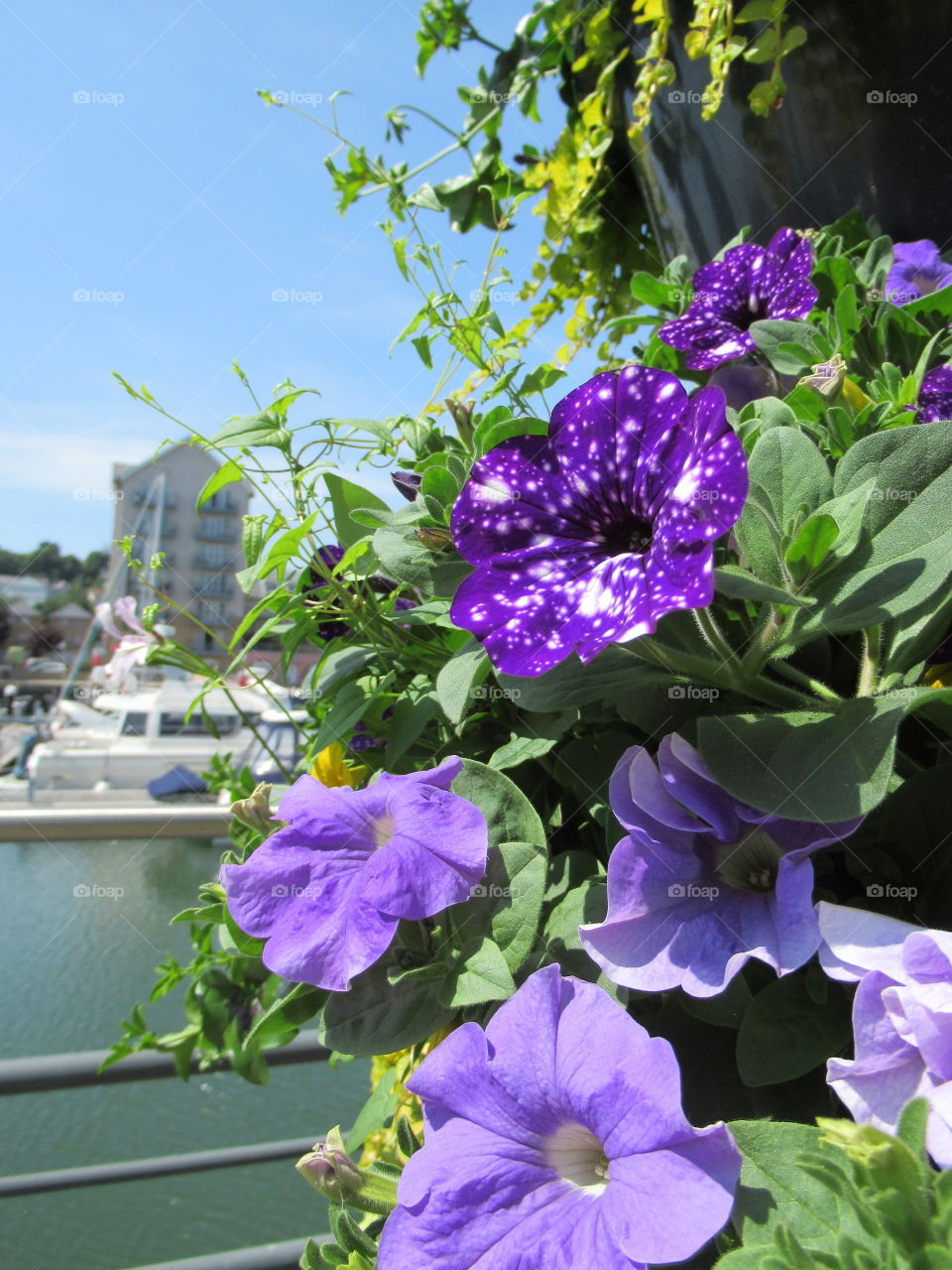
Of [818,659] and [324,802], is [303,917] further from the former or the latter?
[818,659]

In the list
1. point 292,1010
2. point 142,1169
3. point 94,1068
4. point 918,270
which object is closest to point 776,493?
point 292,1010

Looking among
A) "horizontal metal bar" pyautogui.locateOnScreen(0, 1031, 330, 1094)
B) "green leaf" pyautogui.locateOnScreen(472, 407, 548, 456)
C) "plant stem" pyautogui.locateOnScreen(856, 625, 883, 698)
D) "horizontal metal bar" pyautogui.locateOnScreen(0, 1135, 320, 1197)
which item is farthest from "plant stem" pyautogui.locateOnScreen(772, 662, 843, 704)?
"horizontal metal bar" pyautogui.locateOnScreen(0, 1135, 320, 1197)

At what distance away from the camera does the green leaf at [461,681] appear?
313 millimetres

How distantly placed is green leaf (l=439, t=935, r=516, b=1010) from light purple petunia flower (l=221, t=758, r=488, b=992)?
0.07 ft

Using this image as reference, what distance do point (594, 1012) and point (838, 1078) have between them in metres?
0.06

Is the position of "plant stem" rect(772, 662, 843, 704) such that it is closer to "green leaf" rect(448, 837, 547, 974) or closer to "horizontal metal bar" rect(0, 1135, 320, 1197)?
"green leaf" rect(448, 837, 547, 974)

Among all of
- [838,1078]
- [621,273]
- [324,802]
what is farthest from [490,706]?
[621,273]

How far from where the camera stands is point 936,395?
428 millimetres

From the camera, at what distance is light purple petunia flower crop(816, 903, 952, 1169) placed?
202 mm

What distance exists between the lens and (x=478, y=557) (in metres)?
0.29

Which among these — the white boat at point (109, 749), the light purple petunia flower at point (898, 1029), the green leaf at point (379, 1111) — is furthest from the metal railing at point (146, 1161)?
the white boat at point (109, 749)

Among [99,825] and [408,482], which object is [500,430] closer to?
[408,482]

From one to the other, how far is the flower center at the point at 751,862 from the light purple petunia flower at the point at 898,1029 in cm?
5

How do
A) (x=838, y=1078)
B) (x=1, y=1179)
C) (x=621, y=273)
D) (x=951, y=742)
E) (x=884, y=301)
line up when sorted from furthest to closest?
(x=621, y=273), (x=1, y=1179), (x=884, y=301), (x=951, y=742), (x=838, y=1078)
